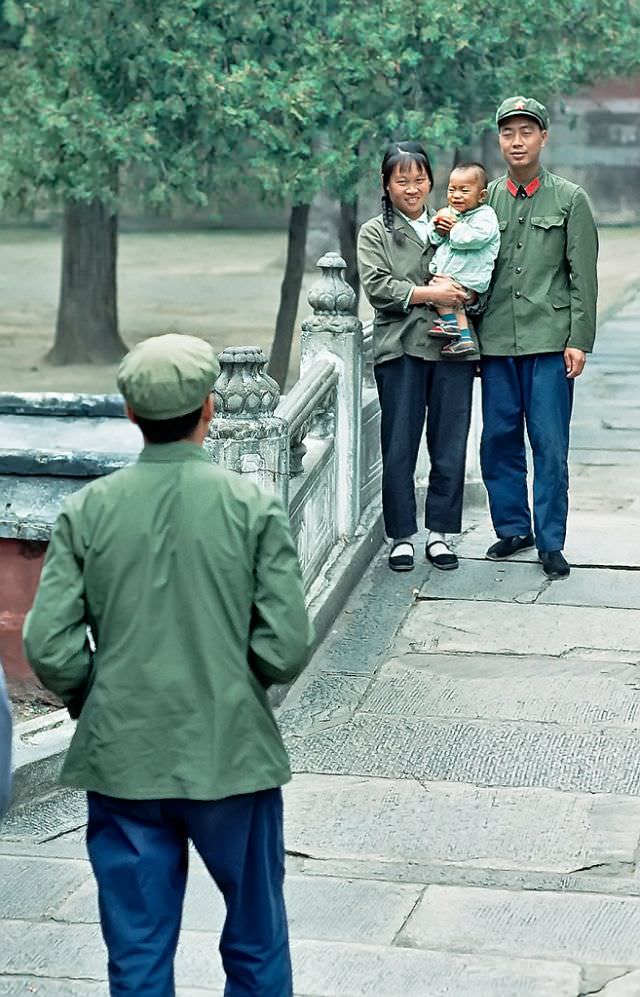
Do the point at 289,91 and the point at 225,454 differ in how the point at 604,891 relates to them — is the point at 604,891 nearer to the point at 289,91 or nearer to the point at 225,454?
the point at 225,454

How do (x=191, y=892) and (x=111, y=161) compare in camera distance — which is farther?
(x=111, y=161)

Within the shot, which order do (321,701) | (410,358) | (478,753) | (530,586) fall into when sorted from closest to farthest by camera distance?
(478,753) < (321,701) < (410,358) < (530,586)

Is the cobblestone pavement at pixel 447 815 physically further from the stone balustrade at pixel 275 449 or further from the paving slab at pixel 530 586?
the stone balustrade at pixel 275 449

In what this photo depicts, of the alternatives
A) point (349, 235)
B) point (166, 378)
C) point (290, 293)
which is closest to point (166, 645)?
point (166, 378)

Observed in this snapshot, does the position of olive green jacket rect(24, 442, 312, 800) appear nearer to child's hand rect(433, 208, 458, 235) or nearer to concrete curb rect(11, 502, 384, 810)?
concrete curb rect(11, 502, 384, 810)

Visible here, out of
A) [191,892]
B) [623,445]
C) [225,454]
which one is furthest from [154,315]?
[191,892]

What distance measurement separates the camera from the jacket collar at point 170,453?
3.53 m

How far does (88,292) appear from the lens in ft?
62.5

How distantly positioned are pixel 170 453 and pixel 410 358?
4.11 meters

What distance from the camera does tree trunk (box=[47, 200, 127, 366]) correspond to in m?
18.9

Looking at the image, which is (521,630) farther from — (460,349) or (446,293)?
(446,293)

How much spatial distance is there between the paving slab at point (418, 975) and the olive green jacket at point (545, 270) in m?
3.57

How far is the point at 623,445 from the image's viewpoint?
1164 cm

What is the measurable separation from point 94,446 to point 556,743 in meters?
3.14
